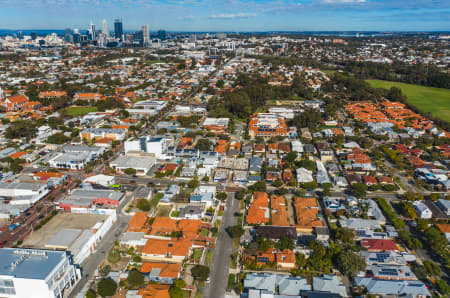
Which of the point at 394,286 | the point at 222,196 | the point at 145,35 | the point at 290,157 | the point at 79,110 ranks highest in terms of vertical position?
the point at 145,35

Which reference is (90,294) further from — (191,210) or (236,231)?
(236,231)

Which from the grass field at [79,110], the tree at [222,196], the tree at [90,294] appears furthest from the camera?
the grass field at [79,110]

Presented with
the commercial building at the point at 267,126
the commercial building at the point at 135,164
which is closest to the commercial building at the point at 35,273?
the commercial building at the point at 135,164

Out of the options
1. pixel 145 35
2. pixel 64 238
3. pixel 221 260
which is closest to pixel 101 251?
pixel 64 238

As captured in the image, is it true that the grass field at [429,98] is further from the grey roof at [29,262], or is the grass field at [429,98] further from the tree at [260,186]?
the grey roof at [29,262]

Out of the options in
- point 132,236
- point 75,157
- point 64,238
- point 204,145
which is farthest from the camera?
point 204,145

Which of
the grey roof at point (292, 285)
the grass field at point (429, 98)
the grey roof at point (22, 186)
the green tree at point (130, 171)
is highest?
the grass field at point (429, 98)
